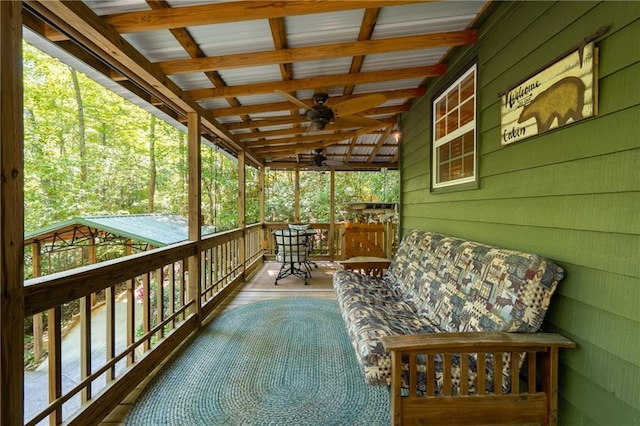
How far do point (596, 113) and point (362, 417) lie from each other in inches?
79.9

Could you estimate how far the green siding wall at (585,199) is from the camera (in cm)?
110

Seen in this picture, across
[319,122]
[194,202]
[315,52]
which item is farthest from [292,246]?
[315,52]

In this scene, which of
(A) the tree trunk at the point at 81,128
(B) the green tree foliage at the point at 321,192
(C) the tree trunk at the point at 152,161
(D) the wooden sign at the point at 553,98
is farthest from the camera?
(C) the tree trunk at the point at 152,161

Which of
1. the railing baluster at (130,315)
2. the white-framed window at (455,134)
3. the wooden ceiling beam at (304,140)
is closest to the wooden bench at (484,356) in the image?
the white-framed window at (455,134)

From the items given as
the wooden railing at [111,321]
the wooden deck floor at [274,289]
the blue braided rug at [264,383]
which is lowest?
the wooden deck floor at [274,289]

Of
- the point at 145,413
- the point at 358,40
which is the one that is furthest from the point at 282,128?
the point at 145,413

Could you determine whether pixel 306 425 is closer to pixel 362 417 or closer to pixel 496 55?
pixel 362 417

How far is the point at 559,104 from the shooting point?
1.41 m

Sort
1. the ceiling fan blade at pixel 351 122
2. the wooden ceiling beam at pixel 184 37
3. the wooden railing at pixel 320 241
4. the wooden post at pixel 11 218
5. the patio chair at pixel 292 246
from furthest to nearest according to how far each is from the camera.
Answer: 1. the wooden railing at pixel 320 241
2. the patio chair at pixel 292 246
3. the ceiling fan blade at pixel 351 122
4. the wooden ceiling beam at pixel 184 37
5. the wooden post at pixel 11 218

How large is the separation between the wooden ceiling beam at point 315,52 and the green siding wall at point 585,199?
34cm

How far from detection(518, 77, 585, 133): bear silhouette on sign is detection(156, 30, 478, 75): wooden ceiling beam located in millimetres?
978

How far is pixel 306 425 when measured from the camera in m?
1.61

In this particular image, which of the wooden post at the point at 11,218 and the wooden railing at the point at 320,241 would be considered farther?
the wooden railing at the point at 320,241

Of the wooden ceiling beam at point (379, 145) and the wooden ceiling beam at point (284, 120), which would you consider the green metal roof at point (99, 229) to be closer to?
the wooden ceiling beam at point (284, 120)
